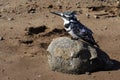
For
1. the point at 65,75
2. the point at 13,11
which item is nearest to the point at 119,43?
the point at 65,75

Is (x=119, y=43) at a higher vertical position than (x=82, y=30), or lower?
lower

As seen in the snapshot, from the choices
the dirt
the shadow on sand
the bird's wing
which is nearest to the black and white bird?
the bird's wing

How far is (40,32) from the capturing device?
10.1m

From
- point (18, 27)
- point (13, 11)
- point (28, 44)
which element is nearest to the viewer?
point (28, 44)

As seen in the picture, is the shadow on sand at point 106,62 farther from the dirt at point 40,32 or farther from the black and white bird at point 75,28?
the black and white bird at point 75,28

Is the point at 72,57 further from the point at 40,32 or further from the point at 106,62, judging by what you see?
the point at 40,32

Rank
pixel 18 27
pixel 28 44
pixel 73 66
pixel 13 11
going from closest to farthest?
pixel 73 66 < pixel 28 44 < pixel 18 27 < pixel 13 11

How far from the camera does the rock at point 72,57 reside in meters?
8.24

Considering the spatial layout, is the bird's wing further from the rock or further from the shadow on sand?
the shadow on sand

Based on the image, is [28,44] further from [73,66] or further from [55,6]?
[55,6]

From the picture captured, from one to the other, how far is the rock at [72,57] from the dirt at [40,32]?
0.12 meters

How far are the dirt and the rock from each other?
0.12 m

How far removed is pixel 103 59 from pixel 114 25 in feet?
7.93

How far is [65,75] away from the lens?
8.28m
